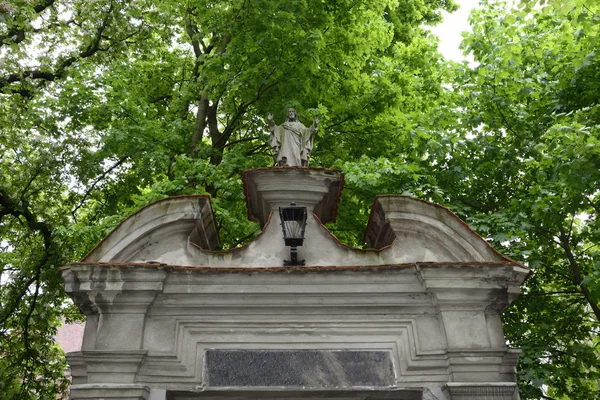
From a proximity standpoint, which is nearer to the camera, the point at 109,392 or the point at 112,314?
the point at 109,392

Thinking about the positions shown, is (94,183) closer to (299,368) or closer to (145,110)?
(145,110)

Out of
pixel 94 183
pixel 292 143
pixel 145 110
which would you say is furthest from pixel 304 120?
pixel 94 183

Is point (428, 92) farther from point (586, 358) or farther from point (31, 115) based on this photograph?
point (31, 115)

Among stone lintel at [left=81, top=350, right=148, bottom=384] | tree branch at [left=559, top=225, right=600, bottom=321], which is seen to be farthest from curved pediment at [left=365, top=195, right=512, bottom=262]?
tree branch at [left=559, top=225, right=600, bottom=321]

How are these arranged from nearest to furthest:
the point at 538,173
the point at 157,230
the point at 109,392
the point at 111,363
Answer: the point at 109,392, the point at 111,363, the point at 157,230, the point at 538,173

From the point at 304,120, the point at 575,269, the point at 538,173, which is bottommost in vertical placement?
the point at 575,269

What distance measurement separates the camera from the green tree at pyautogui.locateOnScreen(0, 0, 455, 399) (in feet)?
33.0

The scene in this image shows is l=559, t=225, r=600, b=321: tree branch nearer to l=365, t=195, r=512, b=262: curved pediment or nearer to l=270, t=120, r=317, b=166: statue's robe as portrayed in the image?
l=365, t=195, r=512, b=262: curved pediment

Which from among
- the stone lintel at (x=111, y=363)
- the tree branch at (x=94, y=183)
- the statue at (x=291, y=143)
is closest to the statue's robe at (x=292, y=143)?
the statue at (x=291, y=143)

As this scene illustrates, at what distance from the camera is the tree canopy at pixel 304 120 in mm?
8594

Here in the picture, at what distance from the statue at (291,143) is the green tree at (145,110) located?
305cm

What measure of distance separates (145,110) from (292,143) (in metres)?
5.44

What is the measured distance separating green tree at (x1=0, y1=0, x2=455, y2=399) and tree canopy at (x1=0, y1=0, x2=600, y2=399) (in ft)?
0.13

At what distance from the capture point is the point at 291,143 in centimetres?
627
